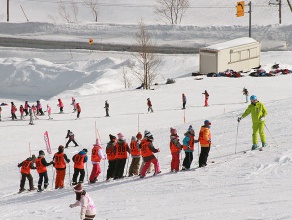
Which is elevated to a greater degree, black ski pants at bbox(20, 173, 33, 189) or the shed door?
the shed door

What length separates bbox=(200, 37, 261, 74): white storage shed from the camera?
49281 mm

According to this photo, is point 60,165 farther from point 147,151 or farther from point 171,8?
point 171,8

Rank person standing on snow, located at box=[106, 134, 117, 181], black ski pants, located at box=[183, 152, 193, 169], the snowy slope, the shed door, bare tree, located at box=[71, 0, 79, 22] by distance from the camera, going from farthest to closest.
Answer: bare tree, located at box=[71, 0, 79, 22], the shed door, person standing on snow, located at box=[106, 134, 117, 181], black ski pants, located at box=[183, 152, 193, 169], the snowy slope

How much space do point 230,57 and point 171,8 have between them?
→ 137ft

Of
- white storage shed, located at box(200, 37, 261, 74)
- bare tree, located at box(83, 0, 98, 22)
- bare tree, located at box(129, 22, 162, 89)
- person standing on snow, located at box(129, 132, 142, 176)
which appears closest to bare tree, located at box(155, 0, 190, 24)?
bare tree, located at box(83, 0, 98, 22)

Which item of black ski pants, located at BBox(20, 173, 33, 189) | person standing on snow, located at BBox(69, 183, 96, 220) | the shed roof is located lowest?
black ski pants, located at BBox(20, 173, 33, 189)

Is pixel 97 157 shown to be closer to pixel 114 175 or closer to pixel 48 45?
pixel 114 175

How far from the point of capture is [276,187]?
13.9m

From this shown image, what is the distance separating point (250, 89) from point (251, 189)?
2573cm

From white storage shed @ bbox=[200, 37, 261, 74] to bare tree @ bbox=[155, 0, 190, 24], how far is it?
3721 cm

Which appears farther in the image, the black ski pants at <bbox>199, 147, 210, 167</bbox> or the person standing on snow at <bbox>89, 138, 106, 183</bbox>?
the person standing on snow at <bbox>89, 138, 106, 183</bbox>

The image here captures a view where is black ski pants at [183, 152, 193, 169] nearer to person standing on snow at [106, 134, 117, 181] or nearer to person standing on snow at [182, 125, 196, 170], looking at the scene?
person standing on snow at [182, 125, 196, 170]

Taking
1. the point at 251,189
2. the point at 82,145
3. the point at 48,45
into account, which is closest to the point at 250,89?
the point at 82,145

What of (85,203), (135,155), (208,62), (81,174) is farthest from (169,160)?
(208,62)
